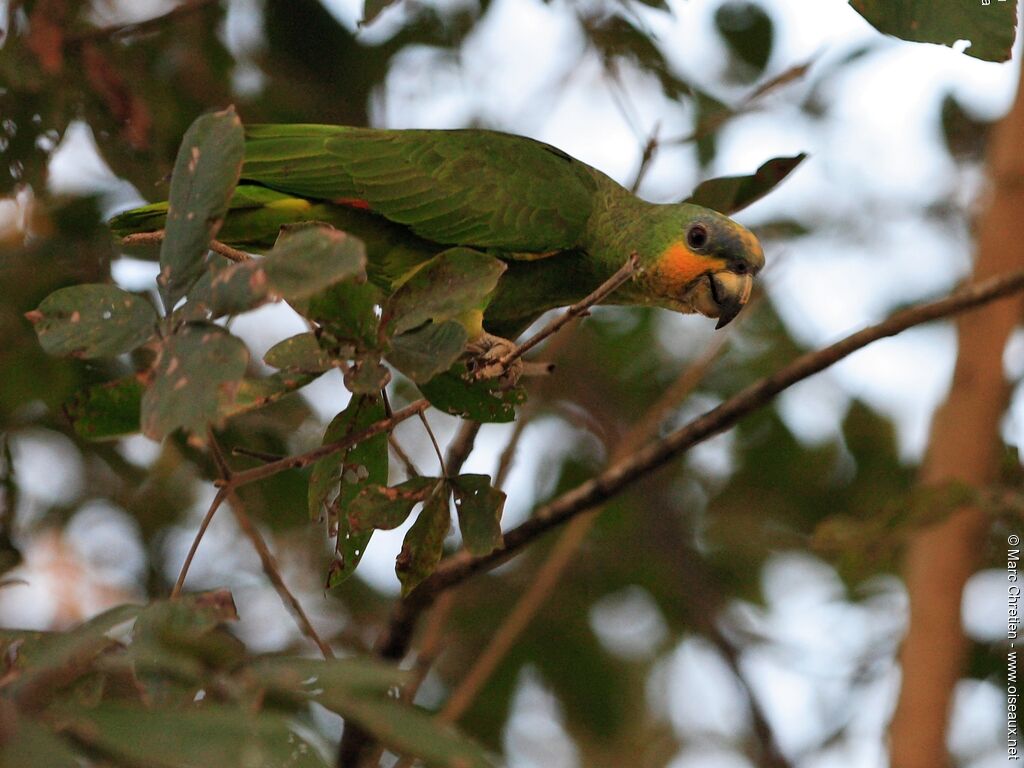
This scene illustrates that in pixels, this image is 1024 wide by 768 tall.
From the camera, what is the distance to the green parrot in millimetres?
2412

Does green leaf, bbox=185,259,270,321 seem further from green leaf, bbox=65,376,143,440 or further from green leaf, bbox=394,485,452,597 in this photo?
green leaf, bbox=394,485,452,597

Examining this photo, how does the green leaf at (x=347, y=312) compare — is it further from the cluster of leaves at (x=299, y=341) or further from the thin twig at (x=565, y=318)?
the thin twig at (x=565, y=318)

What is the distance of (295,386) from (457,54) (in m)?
2.49

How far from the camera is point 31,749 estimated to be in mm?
844

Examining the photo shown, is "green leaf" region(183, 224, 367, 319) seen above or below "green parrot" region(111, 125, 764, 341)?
above

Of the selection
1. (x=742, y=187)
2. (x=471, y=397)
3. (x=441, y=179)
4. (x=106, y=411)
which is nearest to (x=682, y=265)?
(x=742, y=187)

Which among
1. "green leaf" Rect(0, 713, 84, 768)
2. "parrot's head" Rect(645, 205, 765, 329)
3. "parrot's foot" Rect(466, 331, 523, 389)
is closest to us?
"green leaf" Rect(0, 713, 84, 768)

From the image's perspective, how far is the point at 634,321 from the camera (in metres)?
4.28

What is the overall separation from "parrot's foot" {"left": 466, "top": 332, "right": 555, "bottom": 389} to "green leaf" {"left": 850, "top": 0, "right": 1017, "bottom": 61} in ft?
2.53

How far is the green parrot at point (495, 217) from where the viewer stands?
241 cm

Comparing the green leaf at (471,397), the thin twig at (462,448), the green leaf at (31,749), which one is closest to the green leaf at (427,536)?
the green leaf at (471,397)

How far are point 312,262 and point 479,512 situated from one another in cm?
63

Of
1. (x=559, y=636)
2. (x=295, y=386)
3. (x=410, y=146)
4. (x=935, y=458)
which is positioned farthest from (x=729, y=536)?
(x=295, y=386)

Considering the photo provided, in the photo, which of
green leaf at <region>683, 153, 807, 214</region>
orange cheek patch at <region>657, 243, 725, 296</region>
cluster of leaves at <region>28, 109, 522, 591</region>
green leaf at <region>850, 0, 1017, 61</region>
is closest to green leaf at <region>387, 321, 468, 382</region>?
cluster of leaves at <region>28, 109, 522, 591</region>
